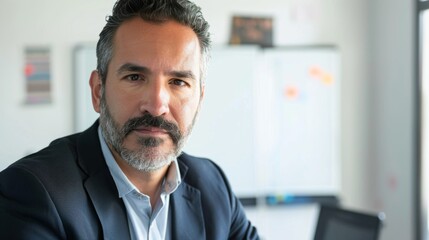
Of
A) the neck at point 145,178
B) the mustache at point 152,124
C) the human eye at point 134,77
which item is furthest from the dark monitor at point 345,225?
the human eye at point 134,77

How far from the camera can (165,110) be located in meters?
1.07

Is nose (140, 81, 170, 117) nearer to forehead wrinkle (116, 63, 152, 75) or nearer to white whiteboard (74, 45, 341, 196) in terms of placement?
forehead wrinkle (116, 63, 152, 75)

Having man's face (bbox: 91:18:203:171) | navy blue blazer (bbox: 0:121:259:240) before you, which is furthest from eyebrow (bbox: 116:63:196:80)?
navy blue blazer (bbox: 0:121:259:240)

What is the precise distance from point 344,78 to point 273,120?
65 cm

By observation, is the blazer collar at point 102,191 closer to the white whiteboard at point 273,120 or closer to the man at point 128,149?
the man at point 128,149

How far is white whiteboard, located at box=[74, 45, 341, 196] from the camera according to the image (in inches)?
142

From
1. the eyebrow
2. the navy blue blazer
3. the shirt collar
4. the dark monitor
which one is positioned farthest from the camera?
the dark monitor

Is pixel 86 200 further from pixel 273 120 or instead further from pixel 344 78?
pixel 344 78

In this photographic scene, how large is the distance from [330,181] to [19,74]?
2.28 meters

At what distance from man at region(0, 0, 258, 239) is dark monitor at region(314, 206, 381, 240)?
1.16 meters

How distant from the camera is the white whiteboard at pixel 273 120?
362cm

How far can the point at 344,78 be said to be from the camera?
3.87 meters

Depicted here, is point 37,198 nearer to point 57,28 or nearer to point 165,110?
point 165,110

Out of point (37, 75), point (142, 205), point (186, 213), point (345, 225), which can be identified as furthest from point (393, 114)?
point (142, 205)
